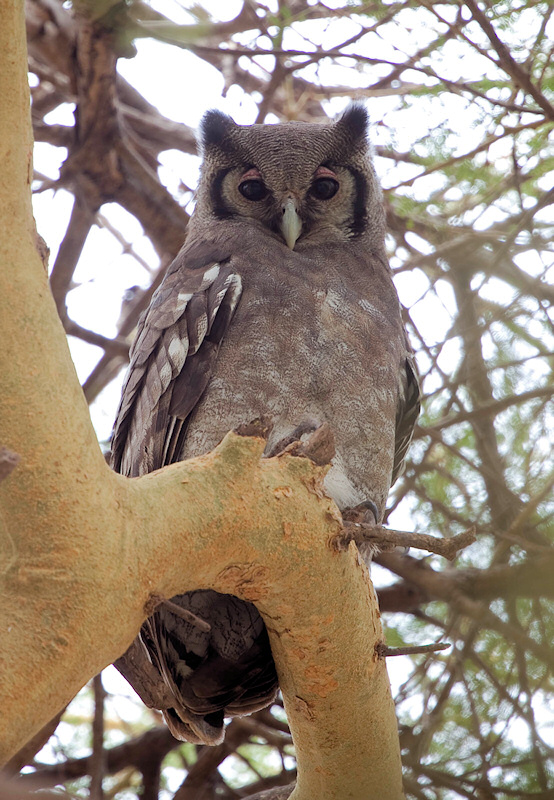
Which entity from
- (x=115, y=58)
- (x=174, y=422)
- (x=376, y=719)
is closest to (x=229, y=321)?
(x=174, y=422)

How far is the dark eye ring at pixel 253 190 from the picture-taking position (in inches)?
149

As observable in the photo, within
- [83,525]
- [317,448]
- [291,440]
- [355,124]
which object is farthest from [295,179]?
Answer: [83,525]

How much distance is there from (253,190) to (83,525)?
2365mm

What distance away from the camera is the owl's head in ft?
12.2

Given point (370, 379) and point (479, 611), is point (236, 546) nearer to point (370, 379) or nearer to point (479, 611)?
point (370, 379)

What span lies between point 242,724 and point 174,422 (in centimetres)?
175

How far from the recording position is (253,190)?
3.81 meters

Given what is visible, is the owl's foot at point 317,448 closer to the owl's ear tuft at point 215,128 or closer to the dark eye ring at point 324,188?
the dark eye ring at point 324,188

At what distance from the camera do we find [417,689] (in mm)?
4012

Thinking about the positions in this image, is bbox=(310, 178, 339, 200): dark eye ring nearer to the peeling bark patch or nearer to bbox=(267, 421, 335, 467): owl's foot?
bbox=(267, 421, 335, 467): owl's foot

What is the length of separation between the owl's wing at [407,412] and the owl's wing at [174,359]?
859mm

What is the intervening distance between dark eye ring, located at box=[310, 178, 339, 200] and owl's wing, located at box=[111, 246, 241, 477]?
24.1 inches

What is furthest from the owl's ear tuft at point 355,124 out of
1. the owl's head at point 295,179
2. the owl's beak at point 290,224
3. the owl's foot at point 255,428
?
the owl's foot at point 255,428

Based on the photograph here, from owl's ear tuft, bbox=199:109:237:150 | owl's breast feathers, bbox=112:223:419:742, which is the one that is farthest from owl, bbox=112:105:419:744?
owl's ear tuft, bbox=199:109:237:150
